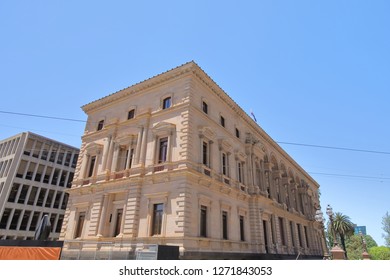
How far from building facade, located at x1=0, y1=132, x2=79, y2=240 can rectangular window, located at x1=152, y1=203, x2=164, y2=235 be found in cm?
3053

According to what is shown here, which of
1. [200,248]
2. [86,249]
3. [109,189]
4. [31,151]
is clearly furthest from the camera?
[31,151]

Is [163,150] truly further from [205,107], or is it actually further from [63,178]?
[63,178]

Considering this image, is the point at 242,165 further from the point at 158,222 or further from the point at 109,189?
the point at 109,189

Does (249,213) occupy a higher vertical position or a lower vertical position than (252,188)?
lower

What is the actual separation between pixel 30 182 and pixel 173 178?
128ft

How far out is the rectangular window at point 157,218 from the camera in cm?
1753

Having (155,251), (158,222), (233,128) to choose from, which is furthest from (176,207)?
(233,128)

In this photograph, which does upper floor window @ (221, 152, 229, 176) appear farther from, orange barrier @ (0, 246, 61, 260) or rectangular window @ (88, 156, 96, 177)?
orange barrier @ (0, 246, 61, 260)

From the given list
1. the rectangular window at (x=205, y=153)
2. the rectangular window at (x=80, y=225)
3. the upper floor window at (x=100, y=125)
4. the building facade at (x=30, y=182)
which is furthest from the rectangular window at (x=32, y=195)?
the rectangular window at (x=205, y=153)

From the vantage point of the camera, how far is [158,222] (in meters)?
17.7

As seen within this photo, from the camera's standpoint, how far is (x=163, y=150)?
20.4 metres

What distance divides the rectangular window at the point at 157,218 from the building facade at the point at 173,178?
0.08 m

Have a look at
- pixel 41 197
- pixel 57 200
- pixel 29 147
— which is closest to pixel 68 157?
pixel 29 147

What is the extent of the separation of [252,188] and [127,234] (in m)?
13.2
